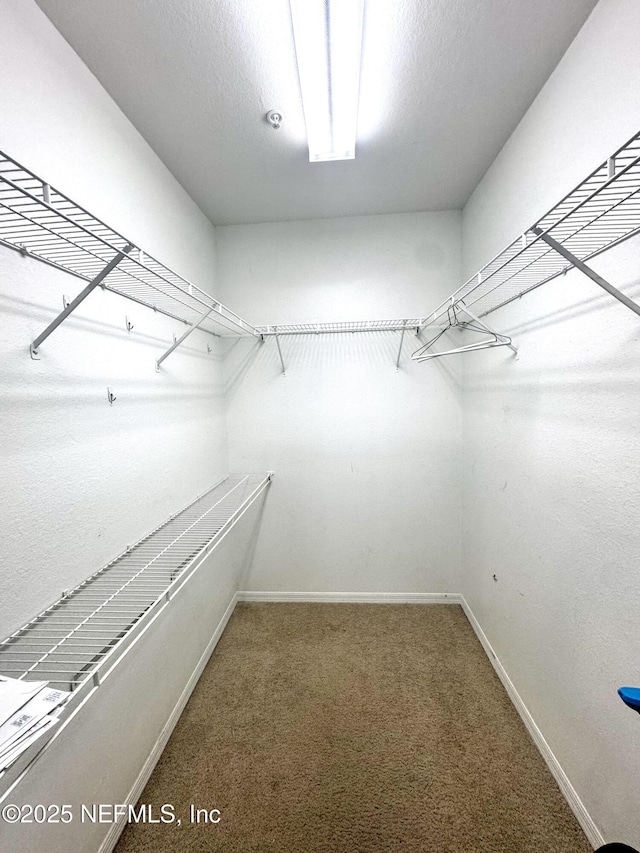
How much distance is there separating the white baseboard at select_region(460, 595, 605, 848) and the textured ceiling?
2.53 meters

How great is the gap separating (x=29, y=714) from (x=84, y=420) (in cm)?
77

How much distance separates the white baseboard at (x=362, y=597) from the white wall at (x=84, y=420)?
2.46 feet

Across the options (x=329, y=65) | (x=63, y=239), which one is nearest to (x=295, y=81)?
(x=329, y=65)

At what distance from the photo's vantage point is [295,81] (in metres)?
1.17

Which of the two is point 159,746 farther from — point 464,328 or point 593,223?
point 464,328

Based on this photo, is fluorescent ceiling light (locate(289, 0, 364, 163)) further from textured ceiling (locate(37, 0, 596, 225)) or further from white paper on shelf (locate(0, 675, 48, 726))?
white paper on shelf (locate(0, 675, 48, 726))

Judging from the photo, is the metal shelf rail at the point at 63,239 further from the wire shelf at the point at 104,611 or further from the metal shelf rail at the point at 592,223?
the metal shelf rail at the point at 592,223

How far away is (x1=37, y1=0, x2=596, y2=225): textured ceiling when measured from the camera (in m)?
0.98

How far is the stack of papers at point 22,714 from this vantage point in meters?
0.51

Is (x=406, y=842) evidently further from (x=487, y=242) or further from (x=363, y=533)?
(x=487, y=242)

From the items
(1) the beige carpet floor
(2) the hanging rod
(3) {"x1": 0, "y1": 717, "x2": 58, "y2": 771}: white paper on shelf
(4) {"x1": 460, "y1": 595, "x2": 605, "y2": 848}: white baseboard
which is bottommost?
(1) the beige carpet floor

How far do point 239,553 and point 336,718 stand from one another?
1152 mm

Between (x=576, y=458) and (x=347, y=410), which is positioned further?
(x=347, y=410)

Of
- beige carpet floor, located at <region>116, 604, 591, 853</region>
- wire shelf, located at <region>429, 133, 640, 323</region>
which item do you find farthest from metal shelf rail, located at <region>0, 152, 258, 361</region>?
beige carpet floor, located at <region>116, 604, 591, 853</region>
